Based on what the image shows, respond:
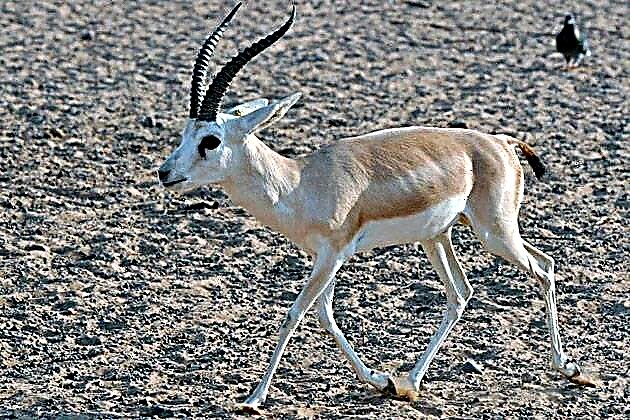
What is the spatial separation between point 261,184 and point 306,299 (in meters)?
0.58

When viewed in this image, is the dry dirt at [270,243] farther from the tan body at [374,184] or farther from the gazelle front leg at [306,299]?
the tan body at [374,184]

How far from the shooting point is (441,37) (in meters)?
15.2

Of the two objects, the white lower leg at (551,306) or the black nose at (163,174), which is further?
the white lower leg at (551,306)

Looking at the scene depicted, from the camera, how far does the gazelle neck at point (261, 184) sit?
6.31 m

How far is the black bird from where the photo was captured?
13.8 meters

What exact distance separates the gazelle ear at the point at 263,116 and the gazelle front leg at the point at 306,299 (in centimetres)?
65

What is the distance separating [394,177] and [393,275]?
207 cm

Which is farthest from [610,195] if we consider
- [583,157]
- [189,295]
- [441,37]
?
[441,37]

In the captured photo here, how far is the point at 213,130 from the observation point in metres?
6.17

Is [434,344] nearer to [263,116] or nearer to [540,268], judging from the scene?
[540,268]

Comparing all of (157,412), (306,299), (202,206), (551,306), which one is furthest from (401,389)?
(202,206)

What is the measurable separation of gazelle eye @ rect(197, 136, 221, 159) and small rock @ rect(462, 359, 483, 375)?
186 cm

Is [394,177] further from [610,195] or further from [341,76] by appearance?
[341,76]

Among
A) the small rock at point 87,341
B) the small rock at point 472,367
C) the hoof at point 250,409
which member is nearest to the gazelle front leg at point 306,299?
the hoof at point 250,409
